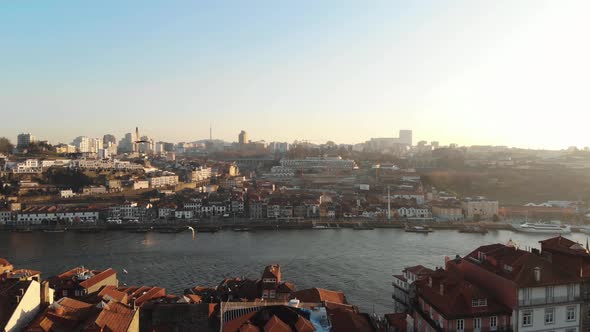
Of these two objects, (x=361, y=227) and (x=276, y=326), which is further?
(x=361, y=227)

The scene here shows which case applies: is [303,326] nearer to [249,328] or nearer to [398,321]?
[249,328]

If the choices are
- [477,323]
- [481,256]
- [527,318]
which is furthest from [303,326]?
[481,256]

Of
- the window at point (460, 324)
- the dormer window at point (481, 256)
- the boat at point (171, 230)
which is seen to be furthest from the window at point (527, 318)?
the boat at point (171, 230)

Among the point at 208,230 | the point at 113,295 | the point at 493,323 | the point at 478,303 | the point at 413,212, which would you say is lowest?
the point at 208,230

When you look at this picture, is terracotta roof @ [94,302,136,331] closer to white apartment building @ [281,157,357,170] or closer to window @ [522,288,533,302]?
window @ [522,288,533,302]

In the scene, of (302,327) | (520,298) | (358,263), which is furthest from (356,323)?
(358,263)

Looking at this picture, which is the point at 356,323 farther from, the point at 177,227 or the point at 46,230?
the point at 46,230
